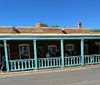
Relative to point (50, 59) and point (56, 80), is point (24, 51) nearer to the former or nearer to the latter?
point (50, 59)

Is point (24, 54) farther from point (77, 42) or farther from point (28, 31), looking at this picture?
point (77, 42)

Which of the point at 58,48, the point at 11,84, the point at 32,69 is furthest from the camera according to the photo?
the point at 58,48

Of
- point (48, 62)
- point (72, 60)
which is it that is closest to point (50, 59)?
point (48, 62)

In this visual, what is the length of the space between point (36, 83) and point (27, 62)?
738 cm

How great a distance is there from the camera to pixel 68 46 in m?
25.3

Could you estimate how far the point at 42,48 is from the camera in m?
23.9

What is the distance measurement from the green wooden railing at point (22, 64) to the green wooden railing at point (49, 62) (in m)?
0.74

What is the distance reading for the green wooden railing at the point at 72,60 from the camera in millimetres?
Answer: 21188

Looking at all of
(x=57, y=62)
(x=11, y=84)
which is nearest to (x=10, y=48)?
(x=57, y=62)

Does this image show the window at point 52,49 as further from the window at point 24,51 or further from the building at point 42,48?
the window at point 24,51

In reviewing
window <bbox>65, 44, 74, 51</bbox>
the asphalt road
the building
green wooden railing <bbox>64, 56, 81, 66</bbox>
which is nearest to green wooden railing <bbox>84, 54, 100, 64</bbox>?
the building

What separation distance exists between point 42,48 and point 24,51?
2.09 metres

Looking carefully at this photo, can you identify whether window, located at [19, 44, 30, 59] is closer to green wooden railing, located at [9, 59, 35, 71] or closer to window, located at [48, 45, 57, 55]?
window, located at [48, 45, 57, 55]

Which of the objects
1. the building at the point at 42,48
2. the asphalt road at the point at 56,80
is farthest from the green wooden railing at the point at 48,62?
the asphalt road at the point at 56,80
